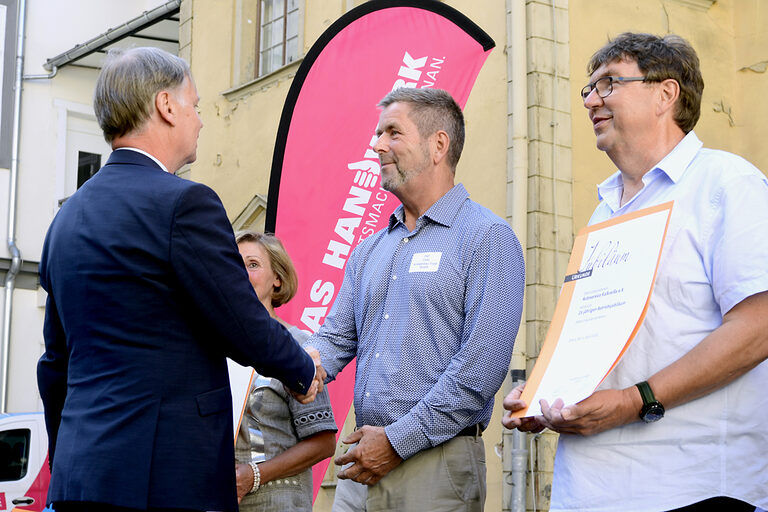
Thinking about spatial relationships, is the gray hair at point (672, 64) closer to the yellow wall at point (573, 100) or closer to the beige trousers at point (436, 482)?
the beige trousers at point (436, 482)

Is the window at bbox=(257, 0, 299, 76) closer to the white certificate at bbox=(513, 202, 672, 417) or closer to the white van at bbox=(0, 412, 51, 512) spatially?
the white van at bbox=(0, 412, 51, 512)

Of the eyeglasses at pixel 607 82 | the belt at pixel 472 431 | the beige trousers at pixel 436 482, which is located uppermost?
the eyeglasses at pixel 607 82

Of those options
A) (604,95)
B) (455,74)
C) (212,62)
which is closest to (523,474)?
(455,74)

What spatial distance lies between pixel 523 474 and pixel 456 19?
4.21 meters

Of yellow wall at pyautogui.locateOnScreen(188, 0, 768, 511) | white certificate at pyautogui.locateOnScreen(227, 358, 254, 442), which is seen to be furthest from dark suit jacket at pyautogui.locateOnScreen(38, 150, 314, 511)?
yellow wall at pyautogui.locateOnScreen(188, 0, 768, 511)

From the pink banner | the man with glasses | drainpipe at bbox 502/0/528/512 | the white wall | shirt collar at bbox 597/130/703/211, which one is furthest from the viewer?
the white wall

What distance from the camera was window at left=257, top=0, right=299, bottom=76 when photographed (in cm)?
1299

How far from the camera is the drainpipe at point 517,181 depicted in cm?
885

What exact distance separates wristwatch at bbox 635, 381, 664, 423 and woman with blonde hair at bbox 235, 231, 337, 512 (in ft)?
5.37

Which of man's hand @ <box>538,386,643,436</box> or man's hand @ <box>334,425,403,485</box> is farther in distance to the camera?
man's hand @ <box>334,425,403,485</box>

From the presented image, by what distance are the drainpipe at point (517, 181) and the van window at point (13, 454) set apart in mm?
5091

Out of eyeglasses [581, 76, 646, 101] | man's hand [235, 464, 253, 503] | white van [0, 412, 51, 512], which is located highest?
eyeglasses [581, 76, 646, 101]

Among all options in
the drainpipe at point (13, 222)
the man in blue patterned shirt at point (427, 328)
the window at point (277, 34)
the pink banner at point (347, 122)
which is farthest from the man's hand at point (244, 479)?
the drainpipe at point (13, 222)

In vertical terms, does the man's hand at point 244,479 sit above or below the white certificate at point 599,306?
below
